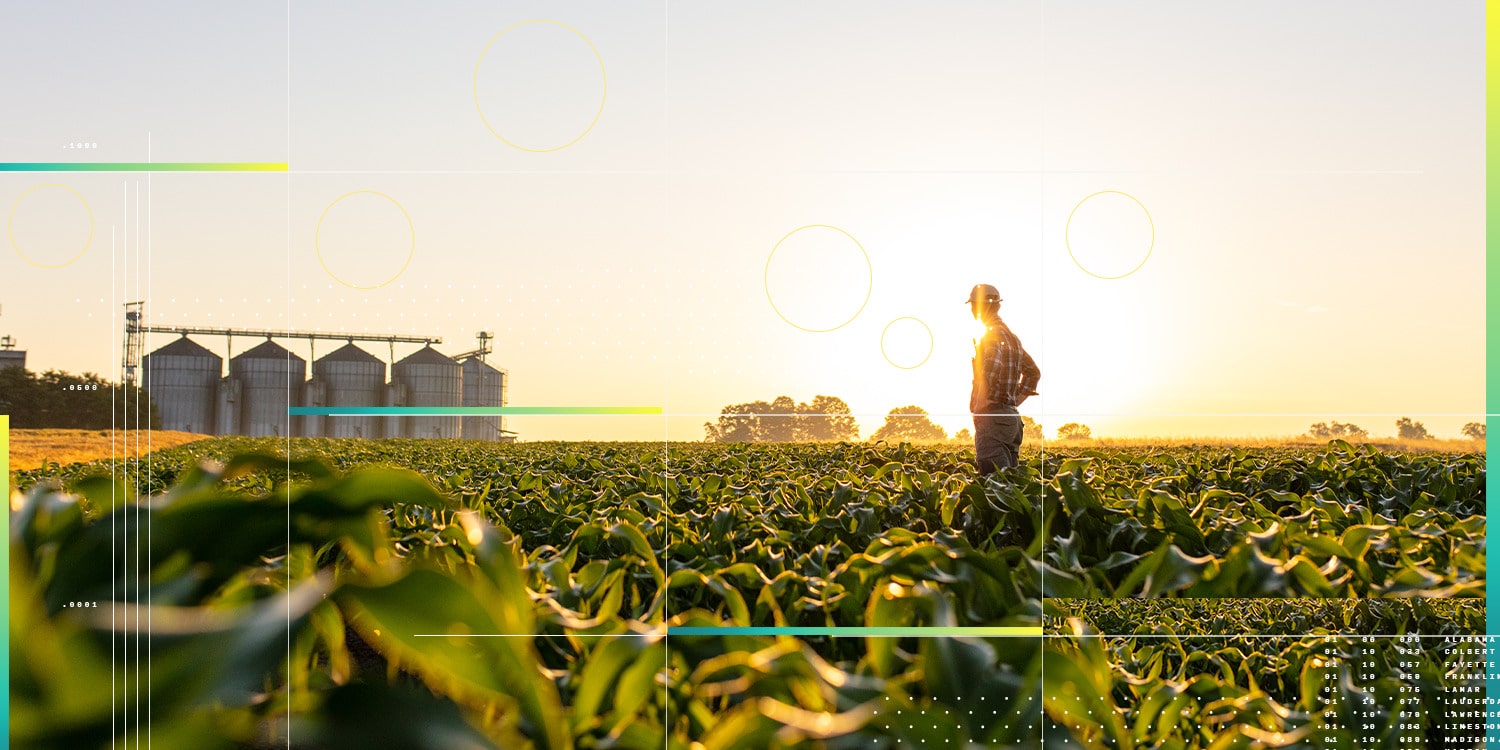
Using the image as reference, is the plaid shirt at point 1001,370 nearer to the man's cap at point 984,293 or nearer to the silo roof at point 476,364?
the man's cap at point 984,293

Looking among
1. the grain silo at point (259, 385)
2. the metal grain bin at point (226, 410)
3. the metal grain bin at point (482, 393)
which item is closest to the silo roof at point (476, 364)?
the metal grain bin at point (482, 393)

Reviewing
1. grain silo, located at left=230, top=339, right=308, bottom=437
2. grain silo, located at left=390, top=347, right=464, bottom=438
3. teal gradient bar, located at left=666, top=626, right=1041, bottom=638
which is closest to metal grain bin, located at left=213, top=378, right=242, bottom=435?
grain silo, located at left=230, top=339, right=308, bottom=437

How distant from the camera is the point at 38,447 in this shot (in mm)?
2562

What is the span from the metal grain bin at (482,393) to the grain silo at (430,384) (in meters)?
0.05

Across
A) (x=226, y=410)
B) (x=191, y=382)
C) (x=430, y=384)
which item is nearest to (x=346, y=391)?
(x=430, y=384)

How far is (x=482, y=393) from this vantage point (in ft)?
10.9

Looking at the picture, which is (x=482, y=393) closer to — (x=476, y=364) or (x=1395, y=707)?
(x=476, y=364)

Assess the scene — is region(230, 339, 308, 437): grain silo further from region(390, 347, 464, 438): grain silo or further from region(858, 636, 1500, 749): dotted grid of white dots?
region(858, 636, 1500, 749): dotted grid of white dots

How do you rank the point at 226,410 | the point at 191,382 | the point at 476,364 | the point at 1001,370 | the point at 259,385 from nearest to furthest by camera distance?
the point at 476,364 < the point at 1001,370 < the point at 259,385 < the point at 226,410 < the point at 191,382

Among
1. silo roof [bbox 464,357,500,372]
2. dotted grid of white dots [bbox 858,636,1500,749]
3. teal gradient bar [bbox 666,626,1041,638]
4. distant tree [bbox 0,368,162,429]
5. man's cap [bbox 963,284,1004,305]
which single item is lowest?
dotted grid of white dots [bbox 858,636,1500,749]

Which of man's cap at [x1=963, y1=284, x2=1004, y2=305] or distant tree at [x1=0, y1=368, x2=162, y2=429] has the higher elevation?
man's cap at [x1=963, y1=284, x2=1004, y2=305]

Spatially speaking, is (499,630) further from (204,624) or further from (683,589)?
(683,589)

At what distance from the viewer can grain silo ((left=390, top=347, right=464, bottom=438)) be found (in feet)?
10.6

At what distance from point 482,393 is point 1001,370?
195cm
